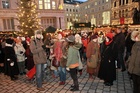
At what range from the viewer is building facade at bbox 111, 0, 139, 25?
3618cm

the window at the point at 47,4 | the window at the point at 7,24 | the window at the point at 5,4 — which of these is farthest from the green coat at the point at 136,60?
the window at the point at 5,4

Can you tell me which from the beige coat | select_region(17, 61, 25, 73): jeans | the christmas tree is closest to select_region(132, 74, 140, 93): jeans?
the beige coat

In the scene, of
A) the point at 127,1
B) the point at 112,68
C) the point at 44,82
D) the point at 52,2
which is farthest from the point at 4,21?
the point at 127,1

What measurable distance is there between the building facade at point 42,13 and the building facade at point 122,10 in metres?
26.7

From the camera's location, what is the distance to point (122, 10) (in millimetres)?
40000

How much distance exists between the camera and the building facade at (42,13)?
21.1 meters

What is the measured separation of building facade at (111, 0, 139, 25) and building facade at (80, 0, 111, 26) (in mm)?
3199

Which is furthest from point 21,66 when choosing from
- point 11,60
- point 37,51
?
point 37,51

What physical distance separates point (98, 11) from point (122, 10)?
1588cm

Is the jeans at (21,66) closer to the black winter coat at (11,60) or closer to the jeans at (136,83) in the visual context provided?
the black winter coat at (11,60)

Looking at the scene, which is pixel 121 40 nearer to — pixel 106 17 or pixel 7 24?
pixel 7 24

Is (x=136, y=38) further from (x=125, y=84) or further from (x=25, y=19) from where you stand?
(x=25, y=19)

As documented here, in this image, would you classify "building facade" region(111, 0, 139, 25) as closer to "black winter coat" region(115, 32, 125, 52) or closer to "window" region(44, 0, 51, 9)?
"window" region(44, 0, 51, 9)

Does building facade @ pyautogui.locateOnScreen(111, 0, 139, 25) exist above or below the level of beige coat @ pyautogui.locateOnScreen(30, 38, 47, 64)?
above
